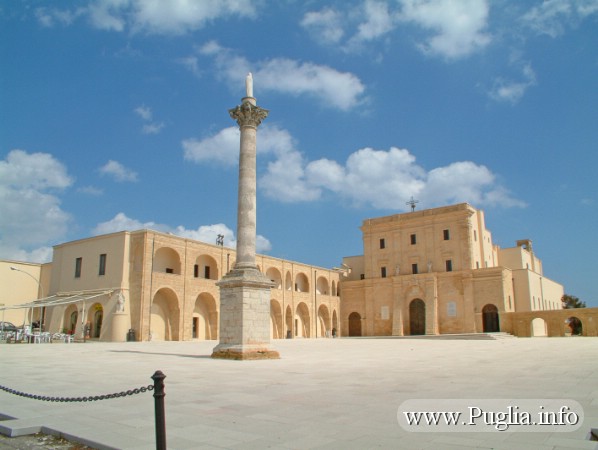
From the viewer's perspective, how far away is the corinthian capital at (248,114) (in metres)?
18.3

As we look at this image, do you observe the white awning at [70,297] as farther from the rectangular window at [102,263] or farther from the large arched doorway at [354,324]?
the large arched doorway at [354,324]

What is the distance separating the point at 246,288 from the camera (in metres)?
16.4

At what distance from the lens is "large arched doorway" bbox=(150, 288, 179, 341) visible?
33.2 metres

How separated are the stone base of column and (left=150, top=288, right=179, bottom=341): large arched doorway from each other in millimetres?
17652

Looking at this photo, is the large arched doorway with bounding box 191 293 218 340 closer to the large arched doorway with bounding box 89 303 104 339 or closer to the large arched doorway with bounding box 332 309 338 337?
the large arched doorway with bounding box 89 303 104 339

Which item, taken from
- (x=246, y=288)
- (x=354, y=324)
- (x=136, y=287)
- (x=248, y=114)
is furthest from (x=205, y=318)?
(x=248, y=114)

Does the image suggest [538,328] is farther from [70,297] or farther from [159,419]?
[159,419]

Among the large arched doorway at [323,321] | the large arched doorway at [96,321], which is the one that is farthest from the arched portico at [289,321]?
the large arched doorway at [96,321]

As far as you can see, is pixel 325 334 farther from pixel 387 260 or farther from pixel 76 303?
pixel 76 303

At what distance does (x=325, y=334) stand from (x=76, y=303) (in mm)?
25027

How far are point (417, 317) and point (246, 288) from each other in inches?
1312

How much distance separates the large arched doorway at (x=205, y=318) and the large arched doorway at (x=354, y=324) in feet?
63.5

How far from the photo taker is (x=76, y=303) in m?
33.5

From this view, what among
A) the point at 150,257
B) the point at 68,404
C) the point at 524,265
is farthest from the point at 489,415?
the point at 524,265
